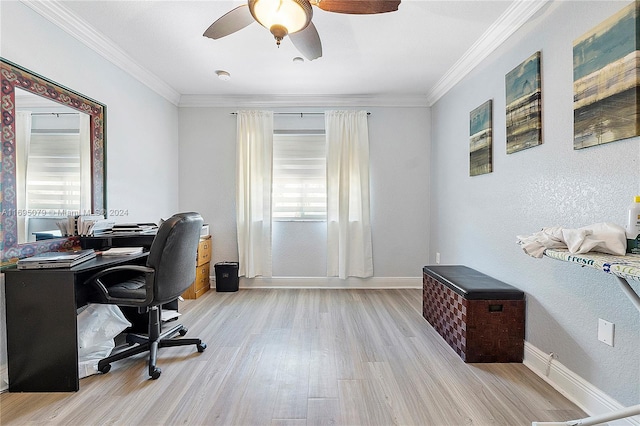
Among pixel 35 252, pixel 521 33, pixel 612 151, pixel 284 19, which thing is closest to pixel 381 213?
pixel 521 33

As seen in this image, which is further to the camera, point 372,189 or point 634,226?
point 372,189

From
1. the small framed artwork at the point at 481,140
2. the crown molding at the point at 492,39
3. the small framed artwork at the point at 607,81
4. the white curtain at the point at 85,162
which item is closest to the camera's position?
the small framed artwork at the point at 607,81

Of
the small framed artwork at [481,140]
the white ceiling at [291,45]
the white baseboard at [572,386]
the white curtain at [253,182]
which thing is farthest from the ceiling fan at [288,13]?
the white baseboard at [572,386]

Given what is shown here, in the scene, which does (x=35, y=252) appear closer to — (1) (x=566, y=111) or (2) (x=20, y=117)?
(2) (x=20, y=117)

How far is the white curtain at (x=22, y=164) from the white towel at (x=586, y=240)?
3.03 m

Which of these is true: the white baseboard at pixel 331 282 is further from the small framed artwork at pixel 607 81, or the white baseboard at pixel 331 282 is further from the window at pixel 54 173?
the small framed artwork at pixel 607 81

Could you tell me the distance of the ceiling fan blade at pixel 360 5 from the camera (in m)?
1.51

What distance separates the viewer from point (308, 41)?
1855 mm

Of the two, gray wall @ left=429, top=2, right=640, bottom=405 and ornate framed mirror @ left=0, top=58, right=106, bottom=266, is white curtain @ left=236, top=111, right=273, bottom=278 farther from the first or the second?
gray wall @ left=429, top=2, right=640, bottom=405

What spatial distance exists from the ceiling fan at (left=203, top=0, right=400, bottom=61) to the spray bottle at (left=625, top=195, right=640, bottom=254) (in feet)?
4.78

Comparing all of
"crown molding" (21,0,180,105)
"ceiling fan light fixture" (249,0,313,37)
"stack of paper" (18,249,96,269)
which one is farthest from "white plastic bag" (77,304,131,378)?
"ceiling fan light fixture" (249,0,313,37)

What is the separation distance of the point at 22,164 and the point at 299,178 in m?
2.69

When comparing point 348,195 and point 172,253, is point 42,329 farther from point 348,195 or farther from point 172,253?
point 348,195

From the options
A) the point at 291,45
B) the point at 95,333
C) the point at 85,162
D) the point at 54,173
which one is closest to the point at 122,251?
the point at 95,333
